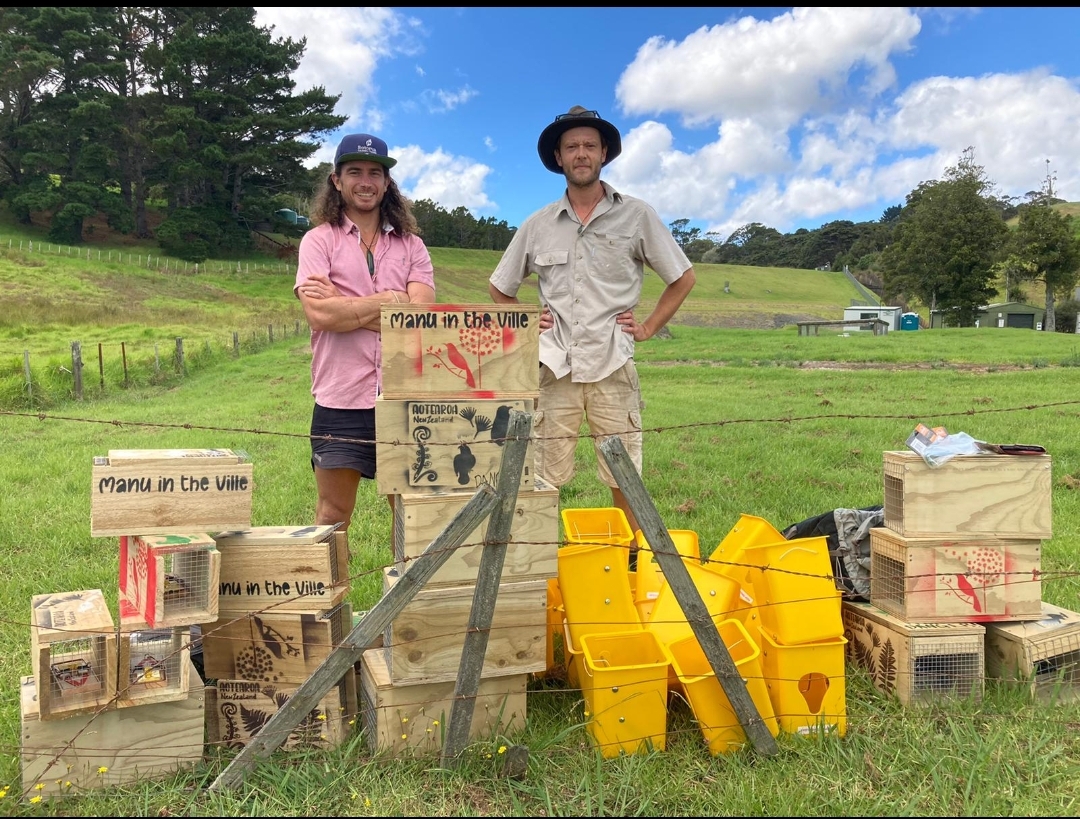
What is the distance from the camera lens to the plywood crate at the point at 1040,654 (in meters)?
3.55

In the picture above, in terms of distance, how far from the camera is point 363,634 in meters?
2.86

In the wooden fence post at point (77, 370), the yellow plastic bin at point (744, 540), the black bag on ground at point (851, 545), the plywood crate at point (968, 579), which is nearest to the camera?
the plywood crate at point (968, 579)

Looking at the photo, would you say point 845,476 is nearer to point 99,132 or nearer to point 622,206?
point 622,206

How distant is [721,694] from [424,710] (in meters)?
1.25

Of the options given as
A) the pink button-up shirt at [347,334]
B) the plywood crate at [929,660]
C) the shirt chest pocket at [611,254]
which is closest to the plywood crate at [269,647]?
the pink button-up shirt at [347,334]

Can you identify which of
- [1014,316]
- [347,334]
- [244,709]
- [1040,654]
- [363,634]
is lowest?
[244,709]

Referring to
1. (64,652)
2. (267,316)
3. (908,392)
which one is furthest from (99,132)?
(64,652)

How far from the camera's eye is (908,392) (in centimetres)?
1432

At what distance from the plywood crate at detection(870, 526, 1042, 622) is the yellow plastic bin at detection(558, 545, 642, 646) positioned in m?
1.34

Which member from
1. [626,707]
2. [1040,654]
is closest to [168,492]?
[626,707]

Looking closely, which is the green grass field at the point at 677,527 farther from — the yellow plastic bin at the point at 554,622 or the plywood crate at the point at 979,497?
the plywood crate at the point at 979,497

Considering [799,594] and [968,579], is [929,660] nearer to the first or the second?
[968,579]

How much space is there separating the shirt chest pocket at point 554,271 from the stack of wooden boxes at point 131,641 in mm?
2154

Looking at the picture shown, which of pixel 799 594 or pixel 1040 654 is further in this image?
pixel 1040 654
